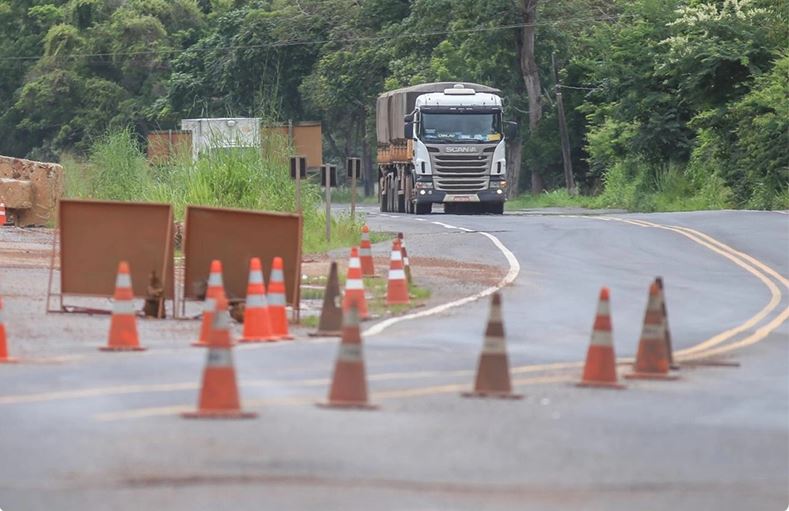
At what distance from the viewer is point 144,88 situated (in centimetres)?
9281

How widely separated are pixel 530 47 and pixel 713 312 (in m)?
50.1

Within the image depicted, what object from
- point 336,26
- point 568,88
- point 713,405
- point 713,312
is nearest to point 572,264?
point 713,312

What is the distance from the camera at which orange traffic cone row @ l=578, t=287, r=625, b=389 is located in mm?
12891

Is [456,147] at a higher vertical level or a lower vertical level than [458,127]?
lower

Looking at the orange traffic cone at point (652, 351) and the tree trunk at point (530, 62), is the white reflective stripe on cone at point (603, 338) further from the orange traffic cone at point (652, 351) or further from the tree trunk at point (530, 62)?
the tree trunk at point (530, 62)

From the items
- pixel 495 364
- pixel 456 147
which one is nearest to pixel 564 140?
pixel 456 147

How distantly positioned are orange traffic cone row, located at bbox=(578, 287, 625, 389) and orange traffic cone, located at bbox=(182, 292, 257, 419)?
331cm

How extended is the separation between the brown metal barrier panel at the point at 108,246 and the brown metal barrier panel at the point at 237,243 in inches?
12.0

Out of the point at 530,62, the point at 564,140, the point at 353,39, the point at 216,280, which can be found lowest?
the point at 216,280

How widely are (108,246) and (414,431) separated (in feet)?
29.0

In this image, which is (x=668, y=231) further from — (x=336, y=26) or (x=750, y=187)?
(x=336, y=26)

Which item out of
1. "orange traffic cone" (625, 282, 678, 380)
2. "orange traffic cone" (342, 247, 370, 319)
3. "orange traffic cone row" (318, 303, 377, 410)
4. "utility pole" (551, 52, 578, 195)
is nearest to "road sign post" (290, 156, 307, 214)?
"orange traffic cone" (342, 247, 370, 319)

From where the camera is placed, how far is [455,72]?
245ft

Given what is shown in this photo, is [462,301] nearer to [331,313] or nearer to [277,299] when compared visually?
[331,313]
